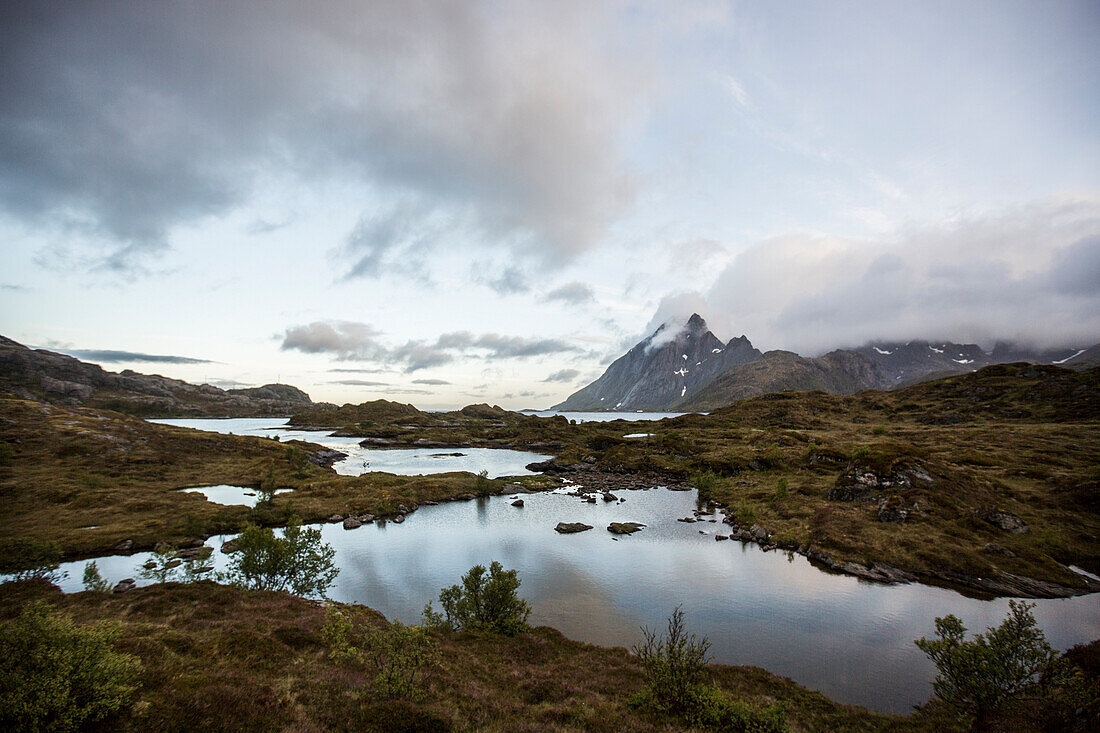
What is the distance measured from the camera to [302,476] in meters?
122

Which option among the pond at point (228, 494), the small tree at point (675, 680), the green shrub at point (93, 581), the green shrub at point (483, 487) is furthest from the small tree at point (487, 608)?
the pond at point (228, 494)

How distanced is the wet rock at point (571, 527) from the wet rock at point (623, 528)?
4858mm

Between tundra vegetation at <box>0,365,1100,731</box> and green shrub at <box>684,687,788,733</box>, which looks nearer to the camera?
tundra vegetation at <box>0,365,1100,731</box>

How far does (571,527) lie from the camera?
266 feet

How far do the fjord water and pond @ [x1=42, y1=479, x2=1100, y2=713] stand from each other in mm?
165

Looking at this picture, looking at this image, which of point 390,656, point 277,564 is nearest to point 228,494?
point 277,564

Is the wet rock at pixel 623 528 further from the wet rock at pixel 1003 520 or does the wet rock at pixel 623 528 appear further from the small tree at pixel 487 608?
the wet rock at pixel 1003 520

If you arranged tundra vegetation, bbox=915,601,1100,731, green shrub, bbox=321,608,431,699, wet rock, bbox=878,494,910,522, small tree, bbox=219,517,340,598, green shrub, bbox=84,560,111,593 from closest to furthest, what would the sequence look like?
green shrub, bbox=321,608,431,699
tundra vegetation, bbox=915,601,1100,731
green shrub, bbox=84,560,111,593
small tree, bbox=219,517,340,598
wet rock, bbox=878,494,910,522

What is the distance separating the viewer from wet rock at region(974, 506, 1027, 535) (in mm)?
60438

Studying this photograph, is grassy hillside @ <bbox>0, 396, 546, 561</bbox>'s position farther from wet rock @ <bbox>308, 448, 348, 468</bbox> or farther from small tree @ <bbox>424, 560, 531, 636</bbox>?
small tree @ <bbox>424, 560, 531, 636</bbox>

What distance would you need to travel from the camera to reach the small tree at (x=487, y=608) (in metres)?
41.8

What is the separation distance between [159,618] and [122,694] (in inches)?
807

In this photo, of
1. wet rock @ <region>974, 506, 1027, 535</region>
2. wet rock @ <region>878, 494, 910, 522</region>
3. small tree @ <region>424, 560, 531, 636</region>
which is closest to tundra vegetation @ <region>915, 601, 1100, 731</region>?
small tree @ <region>424, 560, 531, 636</region>

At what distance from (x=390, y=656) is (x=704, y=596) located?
4199 centimetres
